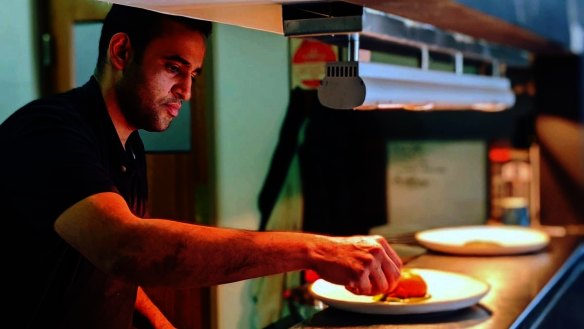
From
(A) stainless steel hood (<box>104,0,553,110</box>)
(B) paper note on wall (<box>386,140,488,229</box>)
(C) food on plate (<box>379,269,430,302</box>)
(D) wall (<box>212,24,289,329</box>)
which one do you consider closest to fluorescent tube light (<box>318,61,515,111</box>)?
(A) stainless steel hood (<box>104,0,553,110</box>)

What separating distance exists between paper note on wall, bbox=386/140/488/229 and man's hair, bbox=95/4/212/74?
1.83 metres

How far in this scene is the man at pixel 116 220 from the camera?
1.35 metres

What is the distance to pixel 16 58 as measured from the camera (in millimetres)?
1597

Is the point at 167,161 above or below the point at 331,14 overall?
below

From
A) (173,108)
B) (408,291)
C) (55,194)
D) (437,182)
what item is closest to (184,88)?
(173,108)

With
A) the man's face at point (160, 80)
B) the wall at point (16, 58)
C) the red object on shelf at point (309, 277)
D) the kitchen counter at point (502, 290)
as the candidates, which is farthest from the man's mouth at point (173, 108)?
the red object on shelf at point (309, 277)

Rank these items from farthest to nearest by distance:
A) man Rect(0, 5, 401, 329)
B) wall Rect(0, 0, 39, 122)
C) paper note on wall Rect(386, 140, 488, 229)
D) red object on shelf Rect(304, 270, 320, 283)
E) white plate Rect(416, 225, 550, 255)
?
paper note on wall Rect(386, 140, 488, 229)
white plate Rect(416, 225, 550, 255)
red object on shelf Rect(304, 270, 320, 283)
wall Rect(0, 0, 39, 122)
man Rect(0, 5, 401, 329)

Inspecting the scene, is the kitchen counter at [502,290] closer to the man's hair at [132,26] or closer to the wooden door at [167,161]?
the wooden door at [167,161]

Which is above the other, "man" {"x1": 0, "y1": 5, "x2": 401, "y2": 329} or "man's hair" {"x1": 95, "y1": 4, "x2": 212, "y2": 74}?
"man's hair" {"x1": 95, "y1": 4, "x2": 212, "y2": 74}

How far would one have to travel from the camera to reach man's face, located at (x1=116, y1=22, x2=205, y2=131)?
160 centimetres

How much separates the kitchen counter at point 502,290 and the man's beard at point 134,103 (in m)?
0.55

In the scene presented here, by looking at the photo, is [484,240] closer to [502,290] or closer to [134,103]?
[502,290]

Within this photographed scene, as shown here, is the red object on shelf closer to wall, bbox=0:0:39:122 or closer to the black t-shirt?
the black t-shirt

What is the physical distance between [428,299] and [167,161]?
657 mm
